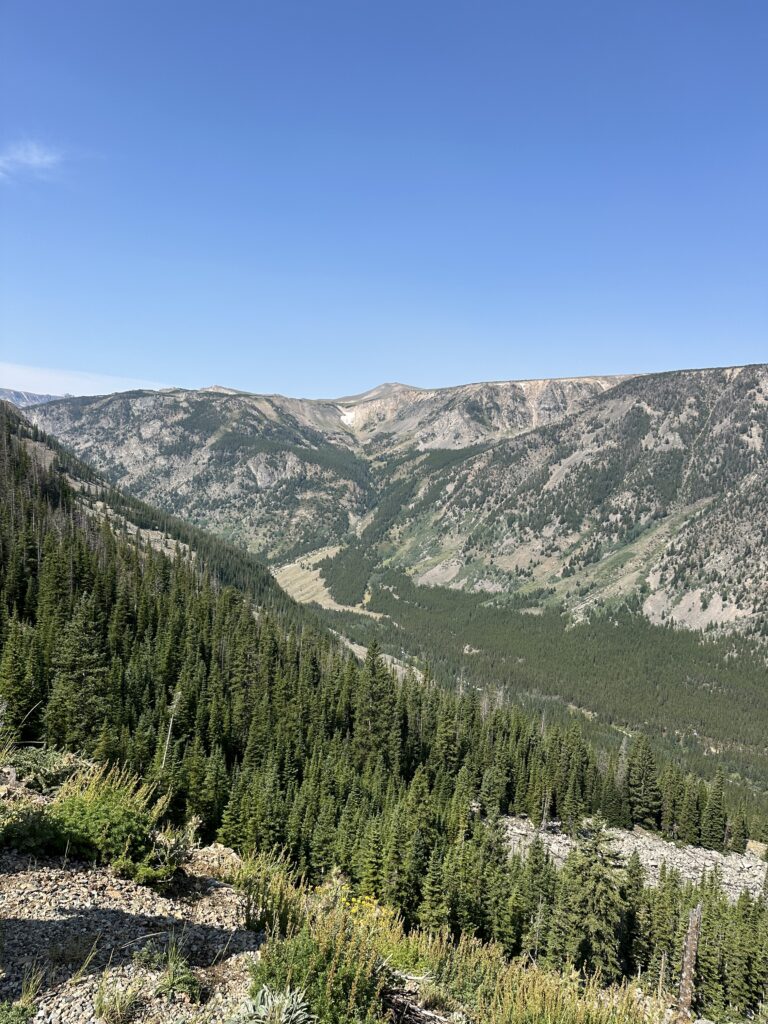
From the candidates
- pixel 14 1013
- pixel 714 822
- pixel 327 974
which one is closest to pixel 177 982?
pixel 14 1013

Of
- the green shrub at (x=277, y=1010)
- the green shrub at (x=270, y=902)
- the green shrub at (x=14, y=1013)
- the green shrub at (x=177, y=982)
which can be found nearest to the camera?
the green shrub at (x=14, y=1013)

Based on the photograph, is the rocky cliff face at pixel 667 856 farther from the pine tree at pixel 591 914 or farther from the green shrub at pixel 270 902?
the green shrub at pixel 270 902

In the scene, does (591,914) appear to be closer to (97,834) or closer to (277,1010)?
(97,834)

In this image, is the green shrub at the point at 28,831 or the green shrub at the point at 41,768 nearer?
the green shrub at the point at 28,831

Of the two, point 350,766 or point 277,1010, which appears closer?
point 277,1010

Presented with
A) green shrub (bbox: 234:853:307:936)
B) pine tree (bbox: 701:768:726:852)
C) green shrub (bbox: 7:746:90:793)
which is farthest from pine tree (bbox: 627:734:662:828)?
green shrub (bbox: 7:746:90:793)

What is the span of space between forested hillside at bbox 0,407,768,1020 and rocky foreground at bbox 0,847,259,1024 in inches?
96.9

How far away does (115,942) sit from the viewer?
1377 centimetres

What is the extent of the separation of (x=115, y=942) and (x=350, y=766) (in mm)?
94154

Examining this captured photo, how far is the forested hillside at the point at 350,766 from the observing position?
5834cm

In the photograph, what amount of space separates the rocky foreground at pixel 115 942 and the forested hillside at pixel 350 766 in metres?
2.46

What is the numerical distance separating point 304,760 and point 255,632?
138ft

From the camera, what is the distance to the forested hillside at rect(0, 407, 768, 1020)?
5834 centimetres

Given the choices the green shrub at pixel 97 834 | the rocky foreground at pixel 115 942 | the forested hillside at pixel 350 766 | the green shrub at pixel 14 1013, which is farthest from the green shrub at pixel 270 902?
the forested hillside at pixel 350 766
